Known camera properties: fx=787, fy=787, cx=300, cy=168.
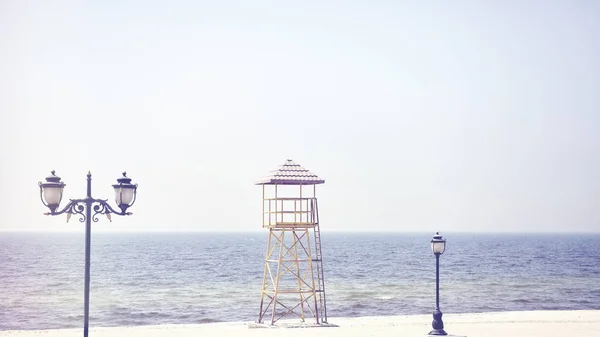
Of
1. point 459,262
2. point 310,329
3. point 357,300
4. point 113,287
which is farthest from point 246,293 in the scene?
point 459,262

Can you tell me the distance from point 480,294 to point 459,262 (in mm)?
43399

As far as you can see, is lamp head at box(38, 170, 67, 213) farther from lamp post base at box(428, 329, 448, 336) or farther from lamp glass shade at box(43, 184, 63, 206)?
lamp post base at box(428, 329, 448, 336)

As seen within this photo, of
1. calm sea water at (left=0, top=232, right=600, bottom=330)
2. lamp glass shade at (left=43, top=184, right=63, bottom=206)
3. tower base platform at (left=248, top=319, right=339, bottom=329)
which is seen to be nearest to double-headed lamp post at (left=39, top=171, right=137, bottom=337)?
lamp glass shade at (left=43, top=184, right=63, bottom=206)

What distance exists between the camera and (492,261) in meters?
97.7

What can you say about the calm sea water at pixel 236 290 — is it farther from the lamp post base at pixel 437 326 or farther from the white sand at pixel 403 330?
the lamp post base at pixel 437 326

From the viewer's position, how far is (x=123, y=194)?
13734 millimetres

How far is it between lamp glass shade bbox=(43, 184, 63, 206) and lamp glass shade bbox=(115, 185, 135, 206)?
3.15ft

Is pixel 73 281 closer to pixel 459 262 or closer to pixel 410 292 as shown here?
pixel 410 292

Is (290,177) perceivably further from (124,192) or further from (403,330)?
(124,192)

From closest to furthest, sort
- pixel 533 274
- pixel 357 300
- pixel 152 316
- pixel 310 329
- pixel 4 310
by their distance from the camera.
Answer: pixel 310 329 → pixel 152 316 → pixel 4 310 → pixel 357 300 → pixel 533 274

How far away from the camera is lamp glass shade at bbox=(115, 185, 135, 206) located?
13.7m

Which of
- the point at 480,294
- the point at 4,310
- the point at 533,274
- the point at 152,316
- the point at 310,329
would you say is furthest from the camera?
the point at 533,274

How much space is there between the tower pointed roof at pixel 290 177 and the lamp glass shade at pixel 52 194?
45.3 ft

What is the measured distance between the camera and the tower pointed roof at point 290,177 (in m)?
27.1
